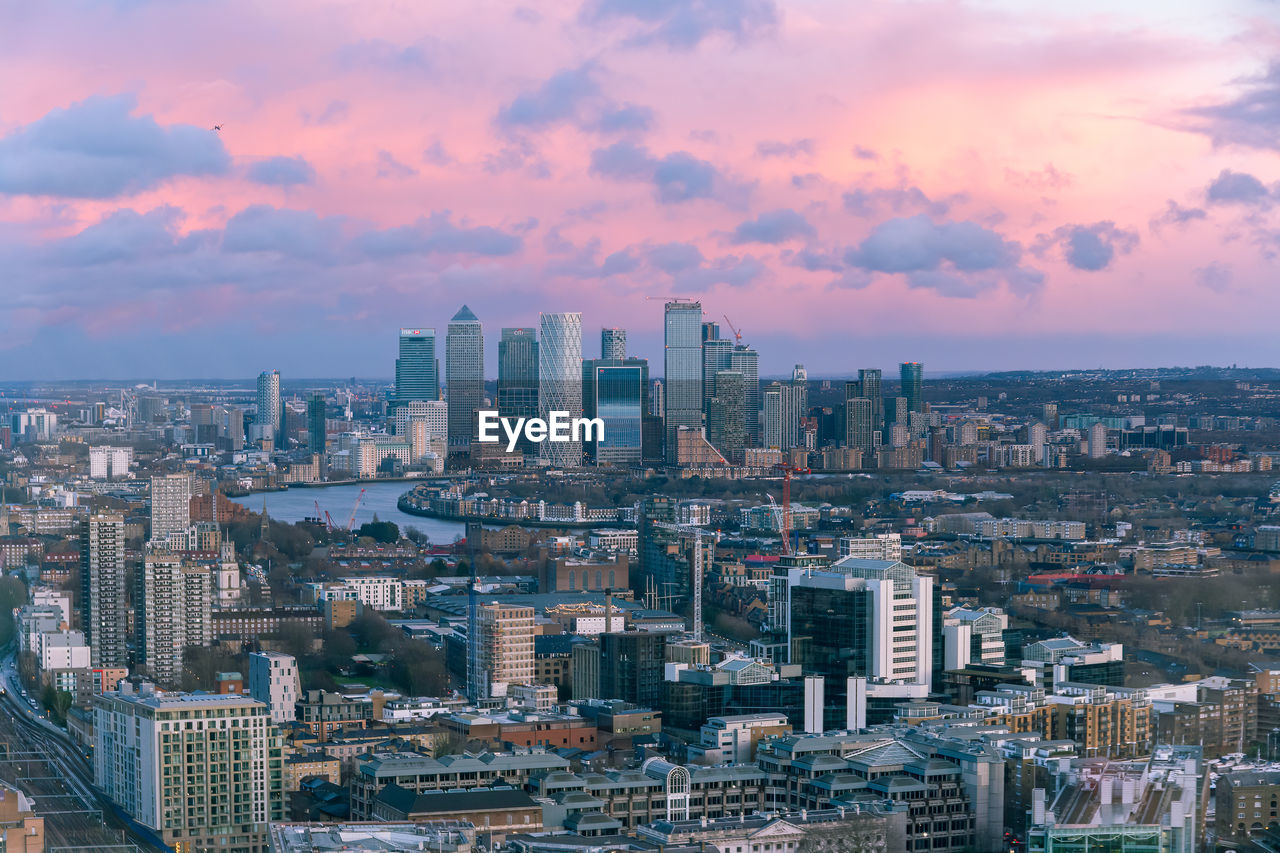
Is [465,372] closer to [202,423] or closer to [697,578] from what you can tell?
[202,423]

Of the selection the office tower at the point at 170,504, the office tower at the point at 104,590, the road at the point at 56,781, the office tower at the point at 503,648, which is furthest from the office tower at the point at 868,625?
the office tower at the point at 170,504

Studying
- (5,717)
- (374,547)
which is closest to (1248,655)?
(5,717)

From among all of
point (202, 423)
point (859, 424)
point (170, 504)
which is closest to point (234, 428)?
point (202, 423)

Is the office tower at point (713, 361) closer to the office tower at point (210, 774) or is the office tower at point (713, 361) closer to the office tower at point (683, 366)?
the office tower at point (683, 366)

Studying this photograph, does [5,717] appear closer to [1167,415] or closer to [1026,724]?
[1026,724]

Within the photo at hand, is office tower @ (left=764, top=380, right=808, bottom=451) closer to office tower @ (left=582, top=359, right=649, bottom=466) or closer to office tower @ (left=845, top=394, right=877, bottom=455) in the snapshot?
office tower @ (left=845, top=394, right=877, bottom=455)

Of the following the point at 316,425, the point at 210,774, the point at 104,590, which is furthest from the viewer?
the point at 316,425

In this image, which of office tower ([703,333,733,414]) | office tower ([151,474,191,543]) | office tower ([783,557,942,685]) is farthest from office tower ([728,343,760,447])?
office tower ([783,557,942,685])
